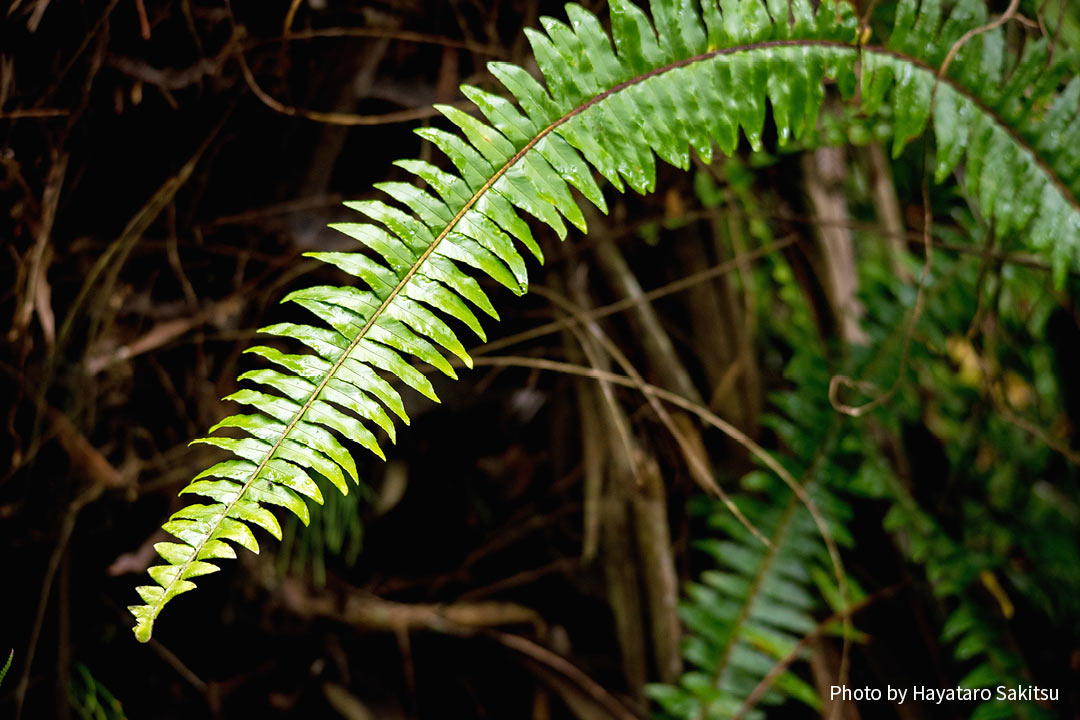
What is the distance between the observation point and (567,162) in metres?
0.90

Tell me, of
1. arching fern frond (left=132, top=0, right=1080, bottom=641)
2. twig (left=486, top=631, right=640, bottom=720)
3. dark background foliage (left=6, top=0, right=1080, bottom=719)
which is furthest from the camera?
twig (left=486, top=631, right=640, bottom=720)

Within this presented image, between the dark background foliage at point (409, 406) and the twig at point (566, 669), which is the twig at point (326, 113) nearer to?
the dark background foliage at point (409, 406)

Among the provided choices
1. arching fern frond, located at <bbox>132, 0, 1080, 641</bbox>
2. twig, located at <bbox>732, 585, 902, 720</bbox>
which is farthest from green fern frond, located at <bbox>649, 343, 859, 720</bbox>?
arching fern frond, located at <bbox>132, 0, 1080, 641</bbox>

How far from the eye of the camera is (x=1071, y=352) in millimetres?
1811

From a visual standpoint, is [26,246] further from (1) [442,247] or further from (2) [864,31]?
(2) [864,31]

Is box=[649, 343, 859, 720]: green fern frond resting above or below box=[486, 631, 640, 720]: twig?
above

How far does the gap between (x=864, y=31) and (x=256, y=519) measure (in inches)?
45.6

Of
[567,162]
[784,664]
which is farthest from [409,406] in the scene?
[784,664]

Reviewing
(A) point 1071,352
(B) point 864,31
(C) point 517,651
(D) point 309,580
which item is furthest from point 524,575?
(A) point 1071,352

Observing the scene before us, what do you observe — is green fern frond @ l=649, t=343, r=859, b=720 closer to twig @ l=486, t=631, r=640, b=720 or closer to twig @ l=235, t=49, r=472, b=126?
twig @ l=486, t=631, r=640, b=720

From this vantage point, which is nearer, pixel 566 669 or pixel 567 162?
pixel 567 162

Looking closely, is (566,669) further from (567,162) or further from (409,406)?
(567,162)

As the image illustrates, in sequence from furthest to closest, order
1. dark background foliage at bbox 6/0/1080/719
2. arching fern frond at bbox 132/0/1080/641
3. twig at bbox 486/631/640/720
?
1. twig at bbox 486/631/640/720
2. dark background foliage at bbox 6/0/1080/719
3. arching fern frond at bbox 132/0/1080/641

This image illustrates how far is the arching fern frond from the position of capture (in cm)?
79
